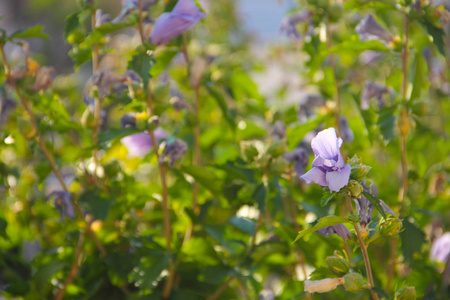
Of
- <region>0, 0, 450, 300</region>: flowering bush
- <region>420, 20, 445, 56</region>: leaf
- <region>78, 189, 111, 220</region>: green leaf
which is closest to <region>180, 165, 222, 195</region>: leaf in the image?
<region>0, 0, 450, 300</region>: flowering bush

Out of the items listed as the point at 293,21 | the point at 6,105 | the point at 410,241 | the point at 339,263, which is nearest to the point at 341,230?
the point at 339,263

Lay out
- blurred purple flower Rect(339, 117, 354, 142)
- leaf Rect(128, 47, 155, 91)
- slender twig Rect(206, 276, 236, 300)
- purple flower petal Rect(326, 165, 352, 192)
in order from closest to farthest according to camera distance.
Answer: purple flower petal Rect(326, 165, 352, 192) < leaf Rect(128, 47, 155, 91) < slender twig Rect(206, 276, 236, 300) < blurred purple flower Rect(339, 117, 354, 142)

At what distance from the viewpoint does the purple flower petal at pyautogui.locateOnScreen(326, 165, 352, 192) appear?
45 cm

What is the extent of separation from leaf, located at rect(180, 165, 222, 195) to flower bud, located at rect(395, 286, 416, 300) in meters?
0.27

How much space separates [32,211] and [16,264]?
5.9 inches

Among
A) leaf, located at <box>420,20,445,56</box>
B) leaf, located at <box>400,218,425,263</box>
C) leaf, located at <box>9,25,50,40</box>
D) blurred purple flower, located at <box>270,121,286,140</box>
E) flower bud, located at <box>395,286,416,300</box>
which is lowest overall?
leaf, located at <box>400,218,425,263</box>

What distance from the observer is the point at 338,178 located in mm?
454

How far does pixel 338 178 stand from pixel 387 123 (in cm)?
26

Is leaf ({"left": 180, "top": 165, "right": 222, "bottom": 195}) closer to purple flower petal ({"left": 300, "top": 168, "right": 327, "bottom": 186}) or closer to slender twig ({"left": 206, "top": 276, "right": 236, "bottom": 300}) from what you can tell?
slender twig ({"left": 206, "top": 276, "right": 236, "bottom": 300})

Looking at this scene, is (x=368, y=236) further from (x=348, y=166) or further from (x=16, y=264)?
(x=16, y=264)

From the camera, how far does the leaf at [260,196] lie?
0.62 metres

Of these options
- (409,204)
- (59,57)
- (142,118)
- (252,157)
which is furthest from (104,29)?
(59,57)

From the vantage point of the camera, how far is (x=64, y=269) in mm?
752

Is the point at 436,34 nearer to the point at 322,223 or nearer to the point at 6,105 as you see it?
the point at 322,223
